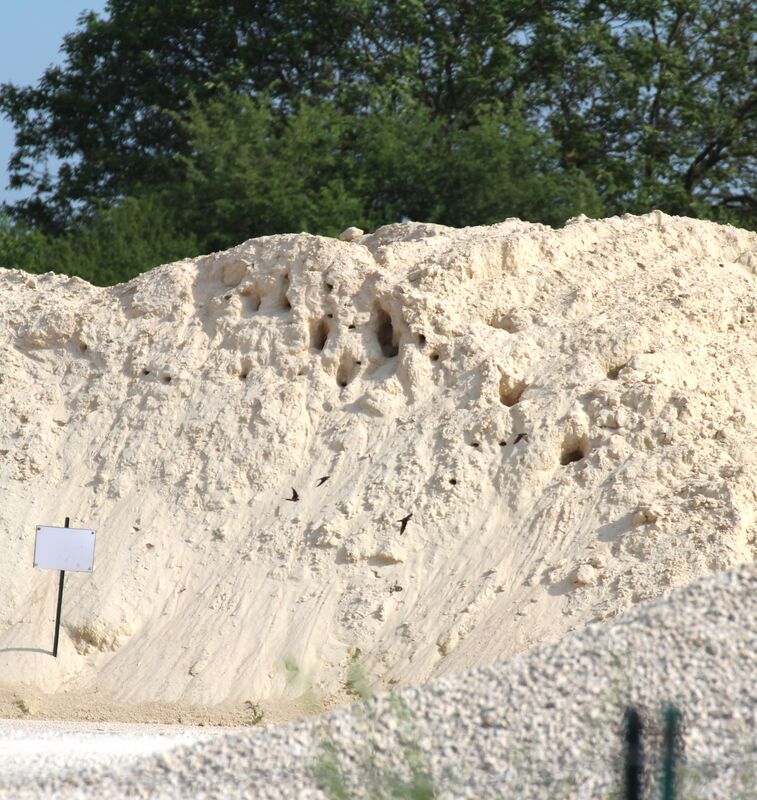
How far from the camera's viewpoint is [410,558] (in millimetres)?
11586

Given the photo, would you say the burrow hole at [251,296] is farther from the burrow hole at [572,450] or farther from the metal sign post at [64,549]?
the burrow hole at [572,450]

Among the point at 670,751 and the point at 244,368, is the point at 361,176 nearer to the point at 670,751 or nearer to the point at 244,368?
the point at 244,368

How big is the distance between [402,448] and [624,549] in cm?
235

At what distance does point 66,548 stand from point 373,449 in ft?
9.28

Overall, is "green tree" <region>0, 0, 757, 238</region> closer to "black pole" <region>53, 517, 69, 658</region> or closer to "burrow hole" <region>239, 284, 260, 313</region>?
"burrow hole" <region>239, 284, 260, 313</region>

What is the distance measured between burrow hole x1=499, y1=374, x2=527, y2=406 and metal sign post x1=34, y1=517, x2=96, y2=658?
379 cm

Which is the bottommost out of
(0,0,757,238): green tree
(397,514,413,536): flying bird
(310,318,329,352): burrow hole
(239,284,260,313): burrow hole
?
(397,514,413,536): flying bird

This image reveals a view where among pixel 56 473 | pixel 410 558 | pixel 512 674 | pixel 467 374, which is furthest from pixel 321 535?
pixel 512 674

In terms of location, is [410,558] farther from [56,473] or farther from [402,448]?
[56,473]

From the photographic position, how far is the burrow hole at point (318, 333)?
1343cm

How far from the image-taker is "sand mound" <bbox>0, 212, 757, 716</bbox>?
11.1 metres

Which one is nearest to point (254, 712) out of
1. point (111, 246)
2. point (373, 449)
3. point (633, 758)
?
point (373, 449)

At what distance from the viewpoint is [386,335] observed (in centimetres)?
1340

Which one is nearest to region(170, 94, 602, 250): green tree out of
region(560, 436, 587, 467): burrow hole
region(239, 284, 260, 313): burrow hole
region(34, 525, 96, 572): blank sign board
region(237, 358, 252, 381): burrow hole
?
region(239, 284, 260, 313): burrow hole
